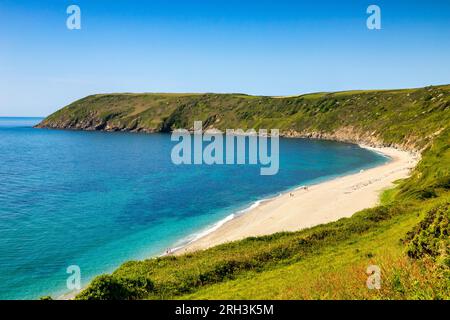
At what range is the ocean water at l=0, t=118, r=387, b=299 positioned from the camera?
42.1 meters

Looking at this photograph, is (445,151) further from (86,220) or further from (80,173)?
(80,173)

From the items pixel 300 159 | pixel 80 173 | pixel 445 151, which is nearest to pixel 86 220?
pixel 80 173

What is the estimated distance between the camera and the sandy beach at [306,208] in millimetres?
50469

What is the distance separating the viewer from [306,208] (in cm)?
6275

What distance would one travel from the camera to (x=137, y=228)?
5522cm

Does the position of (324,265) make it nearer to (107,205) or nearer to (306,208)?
(306,208)

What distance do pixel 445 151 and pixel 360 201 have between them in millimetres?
16241

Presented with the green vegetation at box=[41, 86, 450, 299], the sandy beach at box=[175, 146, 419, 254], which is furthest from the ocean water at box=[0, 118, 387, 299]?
the green vegetation at box=[41, 86, 450, 299]

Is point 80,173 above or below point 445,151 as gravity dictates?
below

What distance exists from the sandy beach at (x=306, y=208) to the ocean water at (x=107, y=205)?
427 centimetres
